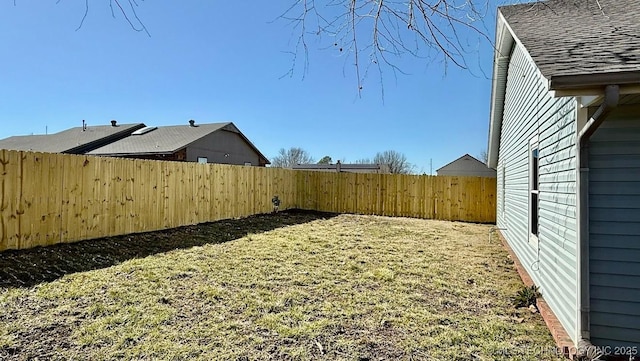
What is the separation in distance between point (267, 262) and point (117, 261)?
2.23m

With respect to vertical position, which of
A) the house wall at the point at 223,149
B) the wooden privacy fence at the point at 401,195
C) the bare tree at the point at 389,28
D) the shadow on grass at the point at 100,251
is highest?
the house wall at the point at 223,149

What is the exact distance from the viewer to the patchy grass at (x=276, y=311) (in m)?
2.81

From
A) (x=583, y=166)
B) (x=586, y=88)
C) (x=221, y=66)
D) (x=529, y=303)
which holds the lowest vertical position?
(x=529, y=303)

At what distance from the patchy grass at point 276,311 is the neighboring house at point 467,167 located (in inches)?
906

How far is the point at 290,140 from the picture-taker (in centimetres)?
3881

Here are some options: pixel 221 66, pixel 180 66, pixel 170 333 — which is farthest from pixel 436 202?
pixel 170 333

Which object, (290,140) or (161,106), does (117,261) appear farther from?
(290,140)

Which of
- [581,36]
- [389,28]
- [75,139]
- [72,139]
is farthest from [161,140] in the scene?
[581,36]

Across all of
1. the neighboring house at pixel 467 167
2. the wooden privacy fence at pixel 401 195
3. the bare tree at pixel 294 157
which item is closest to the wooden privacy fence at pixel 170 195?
the wooden privacy fence at pixel 401 195

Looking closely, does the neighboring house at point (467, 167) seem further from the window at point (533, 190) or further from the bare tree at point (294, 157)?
the window at point (533, 190)

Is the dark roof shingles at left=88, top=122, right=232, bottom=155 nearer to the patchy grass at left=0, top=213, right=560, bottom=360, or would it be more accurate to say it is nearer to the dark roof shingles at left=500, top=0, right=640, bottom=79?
the patchy grass at left=0, top=213, right=560, bottom=360

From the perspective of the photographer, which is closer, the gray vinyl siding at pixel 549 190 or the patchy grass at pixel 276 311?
the patchy grass at pixel 276 311

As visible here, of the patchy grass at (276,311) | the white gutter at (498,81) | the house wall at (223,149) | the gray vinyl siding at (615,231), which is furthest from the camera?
the house wall at (223,149)

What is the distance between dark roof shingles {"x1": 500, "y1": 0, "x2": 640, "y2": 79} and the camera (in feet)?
8.32
